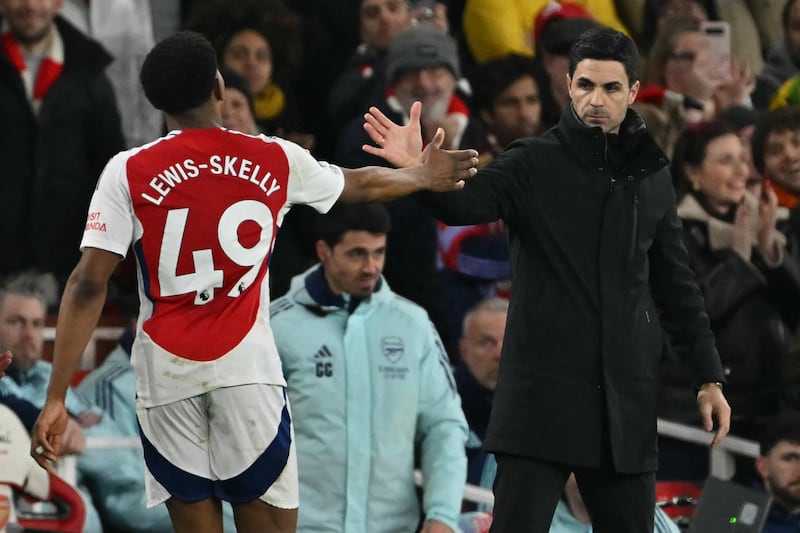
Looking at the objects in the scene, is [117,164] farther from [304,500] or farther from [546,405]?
[304,500]

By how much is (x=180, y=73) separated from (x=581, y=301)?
1345 millimetres

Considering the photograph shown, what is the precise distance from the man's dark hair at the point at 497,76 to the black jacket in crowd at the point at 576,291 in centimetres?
368

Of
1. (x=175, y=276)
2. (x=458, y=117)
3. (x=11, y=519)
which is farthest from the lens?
(x=458, y=117)

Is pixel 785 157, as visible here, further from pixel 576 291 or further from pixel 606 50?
pixel 576 291

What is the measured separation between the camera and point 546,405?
5172 millimetres

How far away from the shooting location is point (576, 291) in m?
5.20

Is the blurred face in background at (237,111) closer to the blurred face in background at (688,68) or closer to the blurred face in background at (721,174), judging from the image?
the blurred face in background at (721,174)

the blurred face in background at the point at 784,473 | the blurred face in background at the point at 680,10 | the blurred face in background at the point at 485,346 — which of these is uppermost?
the blurred face in background at the point at 680,10

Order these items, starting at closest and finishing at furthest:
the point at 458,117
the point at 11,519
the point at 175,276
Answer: the point at 175,276
the point at 11,519
the point at 458,117

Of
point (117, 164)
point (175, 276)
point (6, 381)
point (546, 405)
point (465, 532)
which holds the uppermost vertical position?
point (117, 164)

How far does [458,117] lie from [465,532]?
2.24 m

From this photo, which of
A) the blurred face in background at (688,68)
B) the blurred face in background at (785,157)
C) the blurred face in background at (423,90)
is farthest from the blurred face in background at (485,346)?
the blurred face in background at (688,68)

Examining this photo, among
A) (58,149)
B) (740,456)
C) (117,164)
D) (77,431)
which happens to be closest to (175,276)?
(117,164)

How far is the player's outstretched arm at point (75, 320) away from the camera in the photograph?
5086mm
